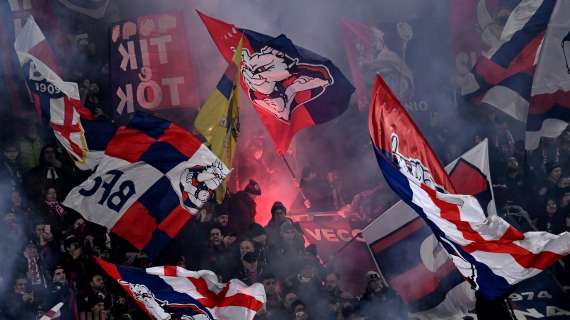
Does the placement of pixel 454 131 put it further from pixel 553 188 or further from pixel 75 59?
pixel 75 59

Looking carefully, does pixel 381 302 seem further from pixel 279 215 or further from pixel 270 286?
pixel 279 215

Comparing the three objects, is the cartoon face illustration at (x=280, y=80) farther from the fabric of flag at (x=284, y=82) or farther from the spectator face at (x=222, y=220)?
the spectator face at (x=222, y=220)

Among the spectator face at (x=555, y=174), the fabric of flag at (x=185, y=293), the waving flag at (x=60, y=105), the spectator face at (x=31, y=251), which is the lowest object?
the spectator face at (x=31, y=251)

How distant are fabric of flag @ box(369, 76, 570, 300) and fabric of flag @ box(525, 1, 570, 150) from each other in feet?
9.62

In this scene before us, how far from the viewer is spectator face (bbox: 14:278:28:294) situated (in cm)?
708

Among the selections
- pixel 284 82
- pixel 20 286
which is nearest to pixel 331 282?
pixel 284 82

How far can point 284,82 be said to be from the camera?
7.51 metres

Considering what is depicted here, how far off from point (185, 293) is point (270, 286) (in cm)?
156

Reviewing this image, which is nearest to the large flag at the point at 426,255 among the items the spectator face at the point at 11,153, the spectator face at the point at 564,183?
the spectator face at the point at 564,183

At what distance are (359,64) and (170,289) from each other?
5379 mm

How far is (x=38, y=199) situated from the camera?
8.11 m

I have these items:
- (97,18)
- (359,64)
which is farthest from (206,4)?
(359,64)

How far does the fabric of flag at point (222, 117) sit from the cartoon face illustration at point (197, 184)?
327mm

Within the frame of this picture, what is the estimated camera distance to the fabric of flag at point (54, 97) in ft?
22.8
